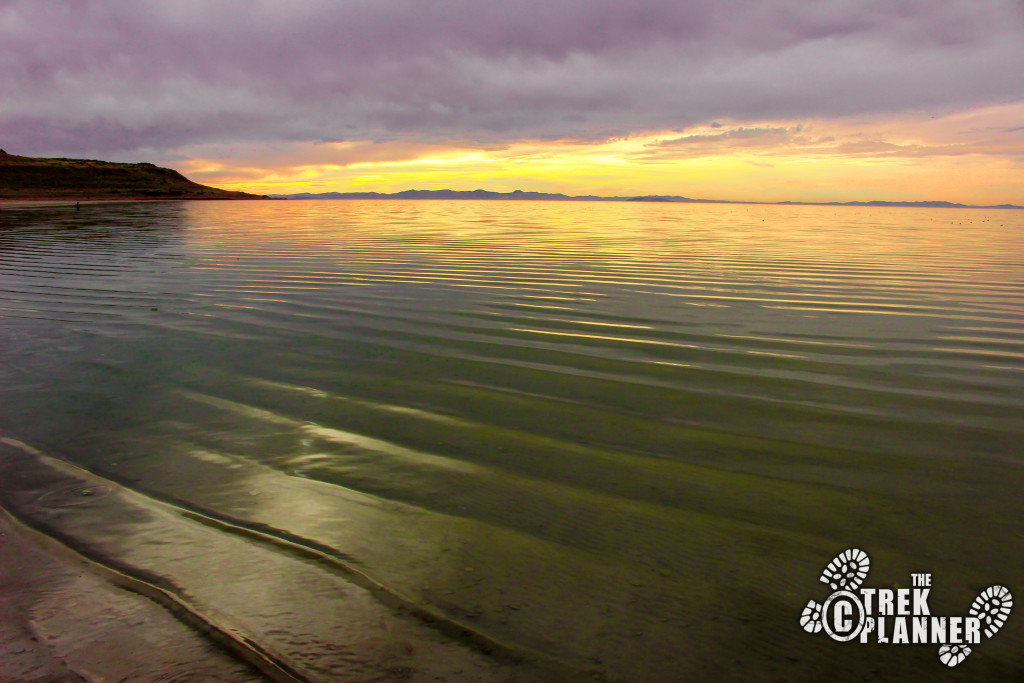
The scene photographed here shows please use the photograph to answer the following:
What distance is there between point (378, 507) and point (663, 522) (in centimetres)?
190

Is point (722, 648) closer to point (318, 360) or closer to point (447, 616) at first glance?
point (447, 616)

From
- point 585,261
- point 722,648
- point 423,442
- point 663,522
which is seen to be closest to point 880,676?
point 722,648

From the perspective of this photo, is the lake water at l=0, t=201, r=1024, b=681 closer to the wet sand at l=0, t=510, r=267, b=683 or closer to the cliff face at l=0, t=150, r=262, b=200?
the wet sand at l=0, t=510, r=267, b=683

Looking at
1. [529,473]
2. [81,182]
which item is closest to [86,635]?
[529,473]

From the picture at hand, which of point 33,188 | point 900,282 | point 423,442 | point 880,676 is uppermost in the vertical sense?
point 33,188

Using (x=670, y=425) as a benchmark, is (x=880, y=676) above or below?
below

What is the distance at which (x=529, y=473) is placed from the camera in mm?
4281

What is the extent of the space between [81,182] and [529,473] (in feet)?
436

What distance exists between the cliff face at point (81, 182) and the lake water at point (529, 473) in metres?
99.0

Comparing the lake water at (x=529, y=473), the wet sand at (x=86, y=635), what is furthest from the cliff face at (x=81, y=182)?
the wet sand at (x=86, y=635)

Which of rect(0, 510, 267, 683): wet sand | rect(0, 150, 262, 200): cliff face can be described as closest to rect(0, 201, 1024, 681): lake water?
rect(0, 510, 267, 683): wet sand

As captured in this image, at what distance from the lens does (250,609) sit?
9.13ft

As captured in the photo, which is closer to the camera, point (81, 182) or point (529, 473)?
point (529, 473)

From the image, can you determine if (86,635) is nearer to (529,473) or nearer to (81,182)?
(529,473)
